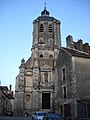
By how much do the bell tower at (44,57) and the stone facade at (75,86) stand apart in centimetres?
1210

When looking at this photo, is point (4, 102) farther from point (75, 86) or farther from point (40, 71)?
point (75, 86)

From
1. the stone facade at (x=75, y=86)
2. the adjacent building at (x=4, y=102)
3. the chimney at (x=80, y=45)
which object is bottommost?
the adjacent building at (x=4, y=102)

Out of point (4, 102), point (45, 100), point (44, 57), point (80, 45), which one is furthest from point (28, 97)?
point (4, 102)

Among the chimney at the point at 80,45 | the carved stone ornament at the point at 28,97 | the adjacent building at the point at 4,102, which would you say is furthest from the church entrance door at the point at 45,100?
the chimney at the point at 80,45

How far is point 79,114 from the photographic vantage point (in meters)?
20.8

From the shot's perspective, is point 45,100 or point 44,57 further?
point 44,57

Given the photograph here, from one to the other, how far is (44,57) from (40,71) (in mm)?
3243

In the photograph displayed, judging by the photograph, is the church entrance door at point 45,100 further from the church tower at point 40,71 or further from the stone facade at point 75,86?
the stone facade at point 75,86

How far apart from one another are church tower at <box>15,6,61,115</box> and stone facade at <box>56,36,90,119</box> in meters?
12.1

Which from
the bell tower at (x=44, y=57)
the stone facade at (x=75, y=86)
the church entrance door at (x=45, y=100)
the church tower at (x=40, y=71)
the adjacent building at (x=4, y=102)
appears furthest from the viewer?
the adjacent building at (x=4, y=102)

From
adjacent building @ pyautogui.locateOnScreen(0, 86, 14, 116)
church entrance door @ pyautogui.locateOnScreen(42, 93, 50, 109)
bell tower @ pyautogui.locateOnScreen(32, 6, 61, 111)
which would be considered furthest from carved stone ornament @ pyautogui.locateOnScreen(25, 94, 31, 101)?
adjacent building @ pyautogui.locateOnScreen(0, 86, 14, 116)

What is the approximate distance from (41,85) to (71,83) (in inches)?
656

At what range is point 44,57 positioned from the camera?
41094 millimetres

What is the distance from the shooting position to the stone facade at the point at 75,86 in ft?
69.0
